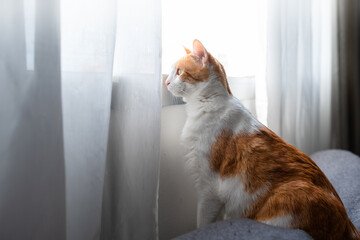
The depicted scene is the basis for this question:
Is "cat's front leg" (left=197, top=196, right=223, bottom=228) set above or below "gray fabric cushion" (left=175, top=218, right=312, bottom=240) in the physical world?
below

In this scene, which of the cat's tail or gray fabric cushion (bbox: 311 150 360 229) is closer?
the cat's tail

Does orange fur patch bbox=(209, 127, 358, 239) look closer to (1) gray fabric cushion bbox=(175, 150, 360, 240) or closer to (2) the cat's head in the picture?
(1) gray fabric cushion bbox=(175, 150, 360, 240)

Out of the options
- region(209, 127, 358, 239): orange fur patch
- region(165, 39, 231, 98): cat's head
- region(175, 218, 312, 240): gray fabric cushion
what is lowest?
region(175, 218, 312, 240): gray fabric cushion

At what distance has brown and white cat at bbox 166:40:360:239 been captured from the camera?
0.69 m

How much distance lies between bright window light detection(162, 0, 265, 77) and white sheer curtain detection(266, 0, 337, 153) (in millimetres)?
78

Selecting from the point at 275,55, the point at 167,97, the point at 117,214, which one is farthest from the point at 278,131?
the point at 117,214

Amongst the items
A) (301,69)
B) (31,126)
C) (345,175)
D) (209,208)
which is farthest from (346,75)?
(31,126)

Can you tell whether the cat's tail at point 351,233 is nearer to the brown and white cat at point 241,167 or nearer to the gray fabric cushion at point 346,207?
the brown and white cat at point 241,167

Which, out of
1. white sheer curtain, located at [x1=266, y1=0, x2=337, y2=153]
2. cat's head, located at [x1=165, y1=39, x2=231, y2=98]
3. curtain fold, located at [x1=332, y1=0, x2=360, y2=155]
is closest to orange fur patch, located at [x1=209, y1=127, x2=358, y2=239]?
cat's head, located at [x1=165, y1=39, x2=231, y2=98]

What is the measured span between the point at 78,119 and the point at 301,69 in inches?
50.5

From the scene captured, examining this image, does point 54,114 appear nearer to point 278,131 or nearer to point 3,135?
point 3,135

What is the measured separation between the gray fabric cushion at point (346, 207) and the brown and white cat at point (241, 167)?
61mm

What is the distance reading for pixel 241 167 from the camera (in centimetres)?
80

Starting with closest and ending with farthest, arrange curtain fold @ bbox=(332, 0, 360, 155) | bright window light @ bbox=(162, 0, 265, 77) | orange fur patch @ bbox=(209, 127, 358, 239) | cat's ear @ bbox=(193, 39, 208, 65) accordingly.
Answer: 1. orange fur patch @ bbox=(209, 127, 358, 239)
2. cat's ear @ bbox=(193, 39, 208, 65)
3. bright window light @ bbox=(162, 0, 265, 77)
4. curtain fold @ bbox=(332, 0, 360, 155)
